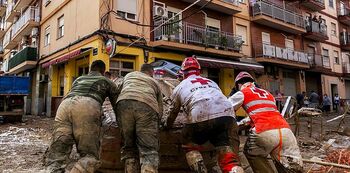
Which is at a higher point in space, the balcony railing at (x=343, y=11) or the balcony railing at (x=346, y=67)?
the balcony railing at (x=343, y=11)

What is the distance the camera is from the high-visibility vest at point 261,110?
3.90m

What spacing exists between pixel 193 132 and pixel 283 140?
3.58ft

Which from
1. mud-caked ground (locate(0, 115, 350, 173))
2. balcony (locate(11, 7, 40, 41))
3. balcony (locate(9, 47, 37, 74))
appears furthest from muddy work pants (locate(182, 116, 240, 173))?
balcony (locate(11, 7, 40, 41))

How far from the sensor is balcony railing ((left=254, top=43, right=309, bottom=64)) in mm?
20175

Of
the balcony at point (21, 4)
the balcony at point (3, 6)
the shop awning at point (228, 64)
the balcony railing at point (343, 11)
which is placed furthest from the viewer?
the balcony at point (3, 6)

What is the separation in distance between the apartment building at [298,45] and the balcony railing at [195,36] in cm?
330

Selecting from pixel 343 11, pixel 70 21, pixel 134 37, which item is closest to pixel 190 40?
pixel 134 37

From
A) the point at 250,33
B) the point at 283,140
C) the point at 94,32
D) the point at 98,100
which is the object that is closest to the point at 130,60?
the point at 94,32

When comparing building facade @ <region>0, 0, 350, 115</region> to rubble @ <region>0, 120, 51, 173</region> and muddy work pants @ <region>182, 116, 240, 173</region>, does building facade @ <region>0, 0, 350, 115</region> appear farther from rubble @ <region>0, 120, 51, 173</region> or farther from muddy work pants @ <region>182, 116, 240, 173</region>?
muddy work pants @ <region>182, 116, 240, 173</region>

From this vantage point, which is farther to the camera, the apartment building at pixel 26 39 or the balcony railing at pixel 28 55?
the apartment building at pixel 26 39

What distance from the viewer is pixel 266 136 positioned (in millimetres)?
3848

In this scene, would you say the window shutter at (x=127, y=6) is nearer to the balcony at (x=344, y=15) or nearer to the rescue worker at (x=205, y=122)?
the rescue worker at (x=205, y=122)

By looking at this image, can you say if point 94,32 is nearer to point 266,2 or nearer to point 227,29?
point 227,29

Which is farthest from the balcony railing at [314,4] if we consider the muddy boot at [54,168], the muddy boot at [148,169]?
the muddy boot at [54,168]
